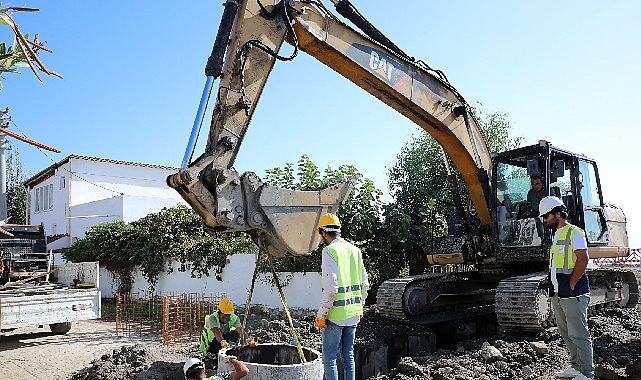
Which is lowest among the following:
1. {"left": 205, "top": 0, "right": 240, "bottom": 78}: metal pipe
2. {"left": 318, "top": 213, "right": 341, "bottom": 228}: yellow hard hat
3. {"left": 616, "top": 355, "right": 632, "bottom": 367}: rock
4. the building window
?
{"left": 616, "top": 355, "right": 632, "bottom": 367}: rock

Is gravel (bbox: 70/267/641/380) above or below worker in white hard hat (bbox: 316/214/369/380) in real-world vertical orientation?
below

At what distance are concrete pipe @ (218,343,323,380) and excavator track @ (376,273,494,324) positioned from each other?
3229 mm

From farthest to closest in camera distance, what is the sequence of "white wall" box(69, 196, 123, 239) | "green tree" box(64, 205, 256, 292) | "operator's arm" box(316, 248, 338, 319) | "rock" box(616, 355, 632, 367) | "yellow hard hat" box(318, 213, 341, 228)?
"white wall" box(69, 196, 123, 239)
"green tree" box(64, 205, 256, 292)
"rock" box(616, 355, 632, 367)
"yellow hard hat" box(318, 213, 341, 228)
"operator's arm" box(316, 248, 338, 319)

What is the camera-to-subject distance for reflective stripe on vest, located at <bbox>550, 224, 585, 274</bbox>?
18.6 feet

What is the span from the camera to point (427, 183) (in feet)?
63.5

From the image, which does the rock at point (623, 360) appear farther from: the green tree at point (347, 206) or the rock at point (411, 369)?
the green tree at point (347, 206)

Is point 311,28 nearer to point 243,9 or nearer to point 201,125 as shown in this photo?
point 243,9

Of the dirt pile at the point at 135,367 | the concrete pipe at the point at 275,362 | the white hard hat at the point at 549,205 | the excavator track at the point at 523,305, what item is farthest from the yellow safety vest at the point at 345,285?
the excavator track at the point at 523,305

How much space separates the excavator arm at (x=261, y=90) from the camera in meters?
4.79

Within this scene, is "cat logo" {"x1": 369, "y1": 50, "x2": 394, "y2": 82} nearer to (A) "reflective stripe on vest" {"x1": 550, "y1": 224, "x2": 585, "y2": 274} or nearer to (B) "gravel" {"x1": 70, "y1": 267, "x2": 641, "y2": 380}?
(A) "reflective stripe on vest" {"x1": 550, "y1": 224, "x2": 585, "y2": 274}

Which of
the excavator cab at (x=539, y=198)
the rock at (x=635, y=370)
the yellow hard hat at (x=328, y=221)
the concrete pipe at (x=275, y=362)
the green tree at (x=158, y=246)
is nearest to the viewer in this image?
the concrete pipe at (x=275, y=362)

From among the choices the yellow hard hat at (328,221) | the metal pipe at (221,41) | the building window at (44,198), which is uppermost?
the building window at (44,198)

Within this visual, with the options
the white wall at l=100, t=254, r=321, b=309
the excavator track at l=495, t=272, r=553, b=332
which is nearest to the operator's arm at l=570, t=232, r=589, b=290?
the excavator track at l=495, t=272, r=553, b=332

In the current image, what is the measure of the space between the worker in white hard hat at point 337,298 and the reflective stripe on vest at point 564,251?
7.13 ft
